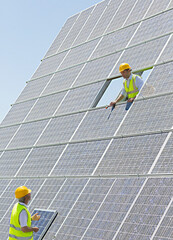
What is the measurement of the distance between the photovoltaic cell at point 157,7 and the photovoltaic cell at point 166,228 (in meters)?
7.60

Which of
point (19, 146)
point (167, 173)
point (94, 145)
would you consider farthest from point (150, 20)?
point (167, 173)

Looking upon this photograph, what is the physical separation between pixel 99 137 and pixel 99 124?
0.52 meters

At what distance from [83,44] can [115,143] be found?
7168mm

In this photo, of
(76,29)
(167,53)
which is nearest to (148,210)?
(167,53)

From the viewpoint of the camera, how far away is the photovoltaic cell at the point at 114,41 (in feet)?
44.6

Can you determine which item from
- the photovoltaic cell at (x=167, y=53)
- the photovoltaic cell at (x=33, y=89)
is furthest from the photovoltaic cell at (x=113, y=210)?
the photovoltaic cell at (x=33, y=89)

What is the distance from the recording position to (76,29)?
18.3 m

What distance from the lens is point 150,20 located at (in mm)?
13172

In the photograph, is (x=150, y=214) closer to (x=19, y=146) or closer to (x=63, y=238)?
(x=63, y=238)

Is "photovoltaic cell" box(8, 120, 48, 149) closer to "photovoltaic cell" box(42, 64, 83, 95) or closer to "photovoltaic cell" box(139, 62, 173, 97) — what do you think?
"photovoltaic cell" box(42, 64, 83, 95)

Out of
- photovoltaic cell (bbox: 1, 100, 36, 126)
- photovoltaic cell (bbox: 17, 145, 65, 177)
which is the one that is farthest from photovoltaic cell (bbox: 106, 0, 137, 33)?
photovoltaic cell (bbox: 17, 145, 65, 177)

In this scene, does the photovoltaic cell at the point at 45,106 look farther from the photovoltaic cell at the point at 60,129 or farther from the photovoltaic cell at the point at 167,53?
the photovoltaic cell at the point at 167,53

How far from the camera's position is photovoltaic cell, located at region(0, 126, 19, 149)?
604 inches

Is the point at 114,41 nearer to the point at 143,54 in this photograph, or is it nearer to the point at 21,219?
the point at 143,54
